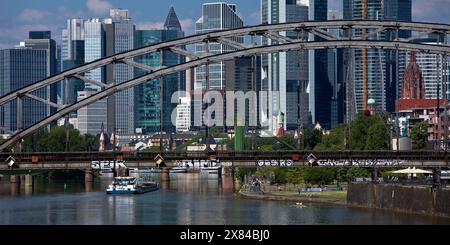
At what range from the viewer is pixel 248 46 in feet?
174

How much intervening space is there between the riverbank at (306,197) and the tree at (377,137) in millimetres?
9744

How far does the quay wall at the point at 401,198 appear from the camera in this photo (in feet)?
173

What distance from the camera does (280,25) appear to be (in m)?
51.8

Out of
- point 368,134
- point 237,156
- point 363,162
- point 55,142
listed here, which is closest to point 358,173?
point 368,134

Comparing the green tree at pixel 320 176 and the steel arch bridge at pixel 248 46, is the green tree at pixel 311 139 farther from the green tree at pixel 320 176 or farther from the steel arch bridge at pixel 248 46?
the steel arch bridge at pixel 248 46

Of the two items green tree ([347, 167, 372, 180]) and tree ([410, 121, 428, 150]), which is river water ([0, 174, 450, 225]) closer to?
green tree ([347, 167, 372, 180])

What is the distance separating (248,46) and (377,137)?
4126cm

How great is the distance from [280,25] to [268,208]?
13.4 m

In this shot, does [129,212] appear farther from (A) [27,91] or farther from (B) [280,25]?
(B) [280,25]

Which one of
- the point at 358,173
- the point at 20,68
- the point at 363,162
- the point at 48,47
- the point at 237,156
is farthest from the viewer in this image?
the point at 48,47

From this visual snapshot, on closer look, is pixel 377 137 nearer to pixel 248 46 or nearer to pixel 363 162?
pixel 363 162

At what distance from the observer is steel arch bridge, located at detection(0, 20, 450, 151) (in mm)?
51594

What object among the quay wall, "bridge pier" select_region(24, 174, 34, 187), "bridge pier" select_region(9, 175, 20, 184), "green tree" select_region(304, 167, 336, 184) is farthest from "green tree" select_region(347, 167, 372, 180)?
"bridge pier" select_region(9, 175, 20, 184)
